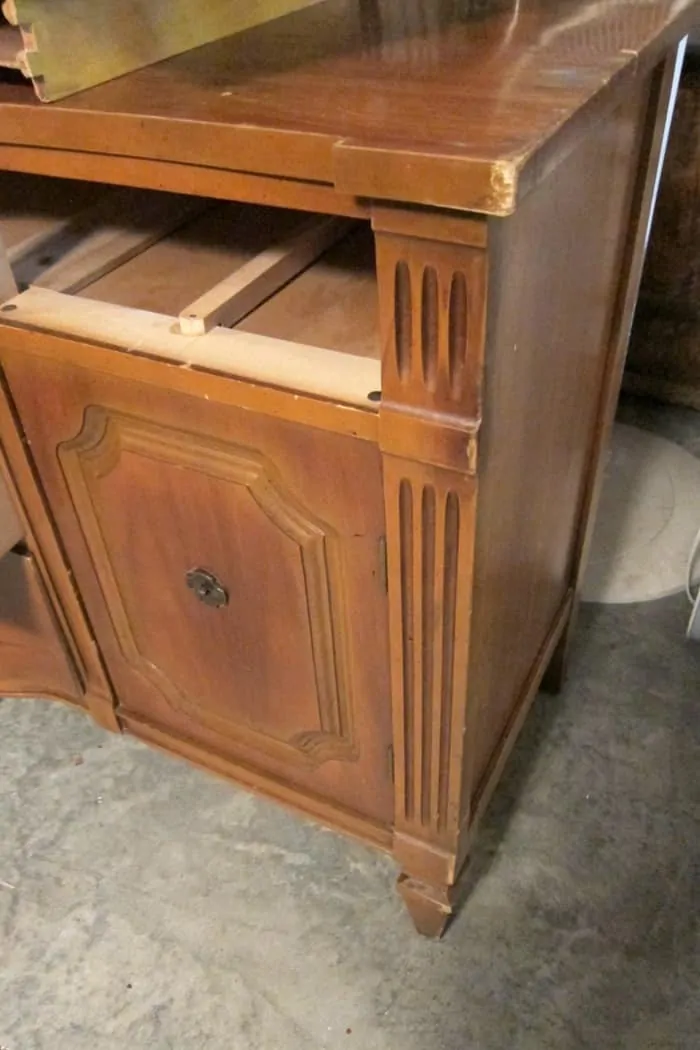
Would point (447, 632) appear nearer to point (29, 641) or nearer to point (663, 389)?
point (29, 641)

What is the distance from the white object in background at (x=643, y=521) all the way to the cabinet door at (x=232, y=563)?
610mm

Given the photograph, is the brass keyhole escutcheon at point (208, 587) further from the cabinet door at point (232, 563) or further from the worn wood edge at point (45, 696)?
the worn wood edge at point (45, 696)

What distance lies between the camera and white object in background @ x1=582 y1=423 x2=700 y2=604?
1.37m

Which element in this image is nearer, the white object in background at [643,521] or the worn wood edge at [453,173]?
the worn wood edge at [453,173]

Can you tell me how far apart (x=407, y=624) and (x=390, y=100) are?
1.22 ft

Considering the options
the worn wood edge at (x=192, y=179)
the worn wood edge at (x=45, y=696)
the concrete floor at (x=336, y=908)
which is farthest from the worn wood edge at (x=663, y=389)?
the worn wood edge at (x=192, y=179)

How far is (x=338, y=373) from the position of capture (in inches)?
24.9

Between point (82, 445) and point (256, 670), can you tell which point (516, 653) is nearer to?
point (256, 670)

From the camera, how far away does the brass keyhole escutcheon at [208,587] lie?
822 millimetres

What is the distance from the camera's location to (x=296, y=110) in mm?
572

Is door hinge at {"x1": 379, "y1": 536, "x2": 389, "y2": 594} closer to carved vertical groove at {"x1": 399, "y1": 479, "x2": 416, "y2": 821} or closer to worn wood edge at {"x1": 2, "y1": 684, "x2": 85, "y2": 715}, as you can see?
carved vertical groove at {"x1": 399, "y1": 479, "x2": 416, "y2": 821}

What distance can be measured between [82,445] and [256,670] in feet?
0.88

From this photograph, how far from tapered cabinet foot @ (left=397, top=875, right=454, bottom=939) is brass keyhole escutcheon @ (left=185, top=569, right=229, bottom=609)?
1.14ft

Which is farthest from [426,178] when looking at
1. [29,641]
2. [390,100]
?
[29,641]
